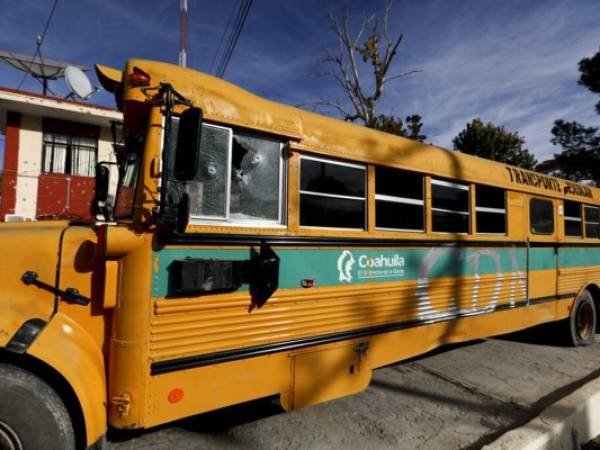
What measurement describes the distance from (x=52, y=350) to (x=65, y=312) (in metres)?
0.24

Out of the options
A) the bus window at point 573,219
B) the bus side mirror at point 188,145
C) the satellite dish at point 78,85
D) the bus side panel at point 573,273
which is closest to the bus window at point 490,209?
the bus side panel at point 573,273

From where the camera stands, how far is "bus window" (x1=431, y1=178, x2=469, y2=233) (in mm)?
3912

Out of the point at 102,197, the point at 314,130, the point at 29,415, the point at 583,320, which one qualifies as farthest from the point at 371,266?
the point at 583,320

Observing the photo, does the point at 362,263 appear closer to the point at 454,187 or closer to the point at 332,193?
the point at 332,193

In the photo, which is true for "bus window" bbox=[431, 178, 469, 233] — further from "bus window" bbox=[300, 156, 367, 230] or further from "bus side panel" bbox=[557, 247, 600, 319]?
"bus side panel" bbox=[557, 247, 600, 319]

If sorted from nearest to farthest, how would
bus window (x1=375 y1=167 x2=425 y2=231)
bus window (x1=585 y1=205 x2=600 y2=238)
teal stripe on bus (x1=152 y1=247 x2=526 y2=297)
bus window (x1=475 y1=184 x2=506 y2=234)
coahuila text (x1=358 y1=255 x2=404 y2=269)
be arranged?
teal stripe on bus (x1=152 y1=247 x2=526 y2=297)
coahuila text (x1=358 y1=255 x2=404 y2=269)
bus window (x1=375 y1=167 x2=425 y2=231)
bus window (x1=475 y1=184 x2=506 y2=234)
bus window (x1=585 y1=205 x2=600 y2=238)

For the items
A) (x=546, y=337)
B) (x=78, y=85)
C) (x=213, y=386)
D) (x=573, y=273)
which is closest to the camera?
(x=213, y=386)

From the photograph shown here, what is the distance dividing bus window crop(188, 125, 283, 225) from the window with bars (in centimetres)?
1160

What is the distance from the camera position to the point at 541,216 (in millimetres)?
5270

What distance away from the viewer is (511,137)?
977 inches

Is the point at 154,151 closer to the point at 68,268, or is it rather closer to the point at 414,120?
the point at 68,268

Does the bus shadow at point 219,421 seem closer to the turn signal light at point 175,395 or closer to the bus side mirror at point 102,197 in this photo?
the turn signal light at point 175,395

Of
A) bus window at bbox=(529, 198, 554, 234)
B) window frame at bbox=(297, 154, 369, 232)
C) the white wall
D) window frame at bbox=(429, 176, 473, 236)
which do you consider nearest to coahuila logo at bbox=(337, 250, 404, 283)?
window frame at bbox=(297, 154, 369, 232)

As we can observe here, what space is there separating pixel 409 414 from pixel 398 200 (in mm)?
1865
